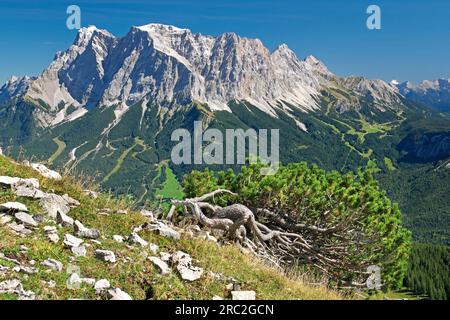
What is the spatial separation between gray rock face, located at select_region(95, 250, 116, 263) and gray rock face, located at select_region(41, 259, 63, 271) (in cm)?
118

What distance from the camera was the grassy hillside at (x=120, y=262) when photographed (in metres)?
9.72

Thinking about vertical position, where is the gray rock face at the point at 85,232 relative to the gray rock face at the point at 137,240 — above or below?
above

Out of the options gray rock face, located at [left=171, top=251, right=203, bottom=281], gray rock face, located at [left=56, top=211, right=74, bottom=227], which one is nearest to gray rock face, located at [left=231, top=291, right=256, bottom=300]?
gray rock face, located at [left=171, top=251, right=203, bottom=281]

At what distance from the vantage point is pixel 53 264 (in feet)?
32.8

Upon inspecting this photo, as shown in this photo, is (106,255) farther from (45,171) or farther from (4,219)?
(45,171)

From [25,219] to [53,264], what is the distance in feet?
8.08

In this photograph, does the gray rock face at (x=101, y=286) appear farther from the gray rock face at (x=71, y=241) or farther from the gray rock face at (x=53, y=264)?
the gray rock face at (x=71, y=241)

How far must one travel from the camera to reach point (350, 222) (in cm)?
2442

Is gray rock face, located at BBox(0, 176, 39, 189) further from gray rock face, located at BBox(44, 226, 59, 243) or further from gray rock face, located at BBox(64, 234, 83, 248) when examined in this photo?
A: gray rock face, located at BBox(64, 234, 83, 248)

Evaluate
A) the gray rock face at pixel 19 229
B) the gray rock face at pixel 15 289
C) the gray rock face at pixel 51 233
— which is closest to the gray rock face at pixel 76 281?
the gray rock face at pixel 15 289

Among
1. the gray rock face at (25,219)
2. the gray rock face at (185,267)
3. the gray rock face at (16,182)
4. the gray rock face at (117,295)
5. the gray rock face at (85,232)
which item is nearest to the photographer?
the gray rock face at (117,295)

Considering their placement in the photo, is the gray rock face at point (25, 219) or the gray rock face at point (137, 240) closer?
the gray rock face at point (25, 219)

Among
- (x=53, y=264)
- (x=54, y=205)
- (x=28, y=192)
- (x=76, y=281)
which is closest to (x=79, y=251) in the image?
(x=53, y=264)

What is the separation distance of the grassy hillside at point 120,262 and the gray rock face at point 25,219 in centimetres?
19
